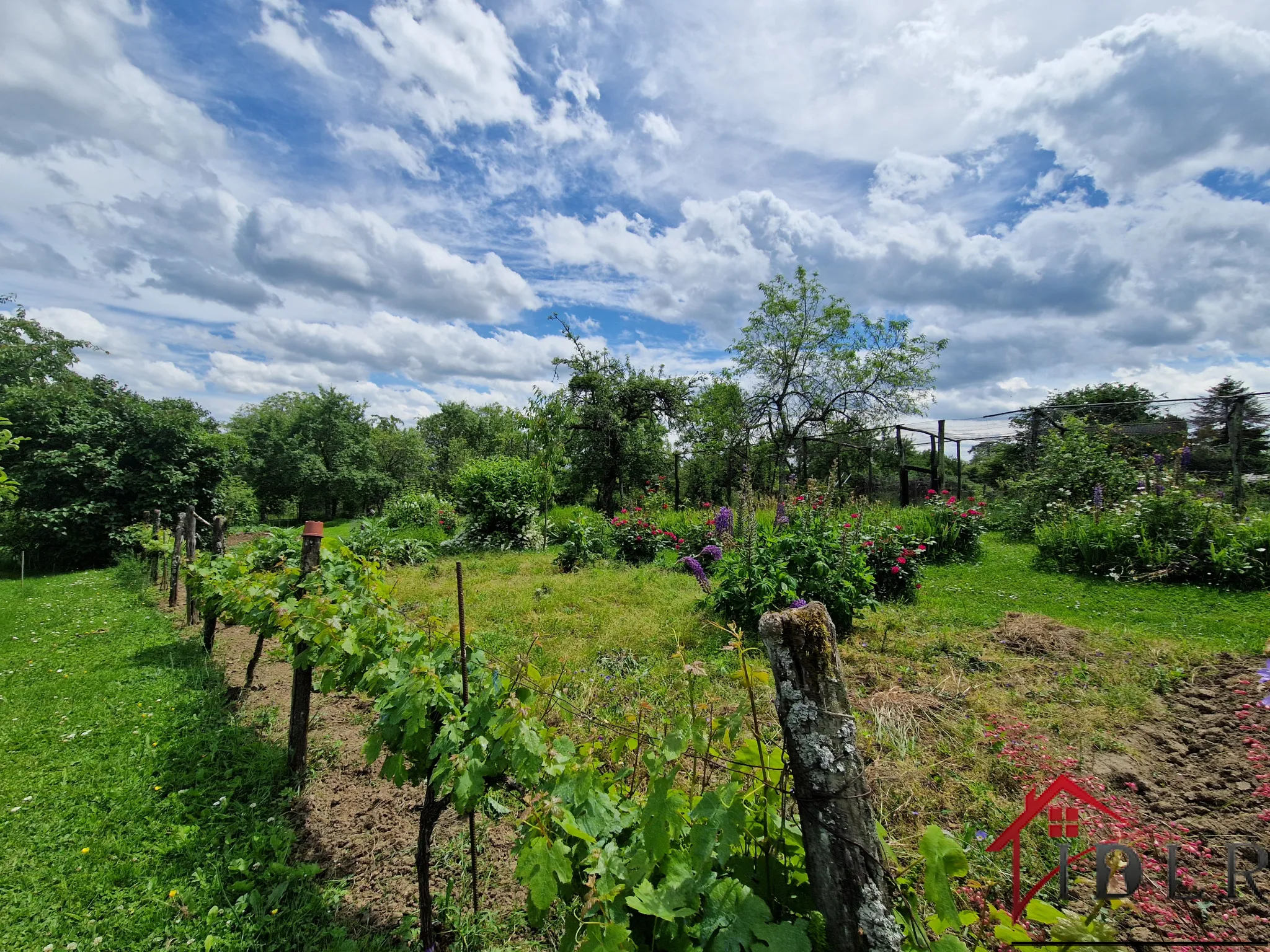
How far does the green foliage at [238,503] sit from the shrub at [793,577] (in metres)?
16.0

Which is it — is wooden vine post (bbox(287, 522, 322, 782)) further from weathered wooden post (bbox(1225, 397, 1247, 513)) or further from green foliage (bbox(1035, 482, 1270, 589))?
weathered wooden post (bbox(1225, 397, 1247, 513))

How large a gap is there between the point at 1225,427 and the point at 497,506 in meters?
13.0

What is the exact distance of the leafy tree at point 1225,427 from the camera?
814 centimetres

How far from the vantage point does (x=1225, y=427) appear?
29.6 ft

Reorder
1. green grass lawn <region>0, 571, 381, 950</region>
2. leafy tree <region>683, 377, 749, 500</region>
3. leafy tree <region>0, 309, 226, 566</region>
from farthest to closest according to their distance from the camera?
leafy tree <region>683, 377, 749, 500</region>
leafy tree <region>0, 309, 226, 566</region>
green grass lawn <region>0, 571, 381, 950</region>

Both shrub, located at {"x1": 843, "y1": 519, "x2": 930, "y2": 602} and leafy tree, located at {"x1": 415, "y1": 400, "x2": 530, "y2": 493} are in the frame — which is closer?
shrub, located at {"x1": 843, "y1": 519, "x2": 930, "y2": 602}

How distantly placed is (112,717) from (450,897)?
3478mm

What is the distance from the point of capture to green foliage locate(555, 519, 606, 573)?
8.85 metres

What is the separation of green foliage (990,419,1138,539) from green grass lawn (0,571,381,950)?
9981 millimetres

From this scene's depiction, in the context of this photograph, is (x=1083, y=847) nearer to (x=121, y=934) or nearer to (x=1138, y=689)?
(x=1138, y=689)

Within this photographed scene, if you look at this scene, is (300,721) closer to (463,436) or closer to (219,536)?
(219,536)

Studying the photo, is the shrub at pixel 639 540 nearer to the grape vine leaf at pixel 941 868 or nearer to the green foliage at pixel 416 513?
the green foliage at pixel 416 513

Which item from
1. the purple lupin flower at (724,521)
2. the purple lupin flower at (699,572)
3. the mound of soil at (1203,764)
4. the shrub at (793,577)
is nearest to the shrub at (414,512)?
the purple lupin flower at (724,521)

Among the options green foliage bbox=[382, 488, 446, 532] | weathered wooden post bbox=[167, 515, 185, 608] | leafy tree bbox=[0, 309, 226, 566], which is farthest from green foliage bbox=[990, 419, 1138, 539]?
leafy tree bbox=[0, 309, 226, 566]
